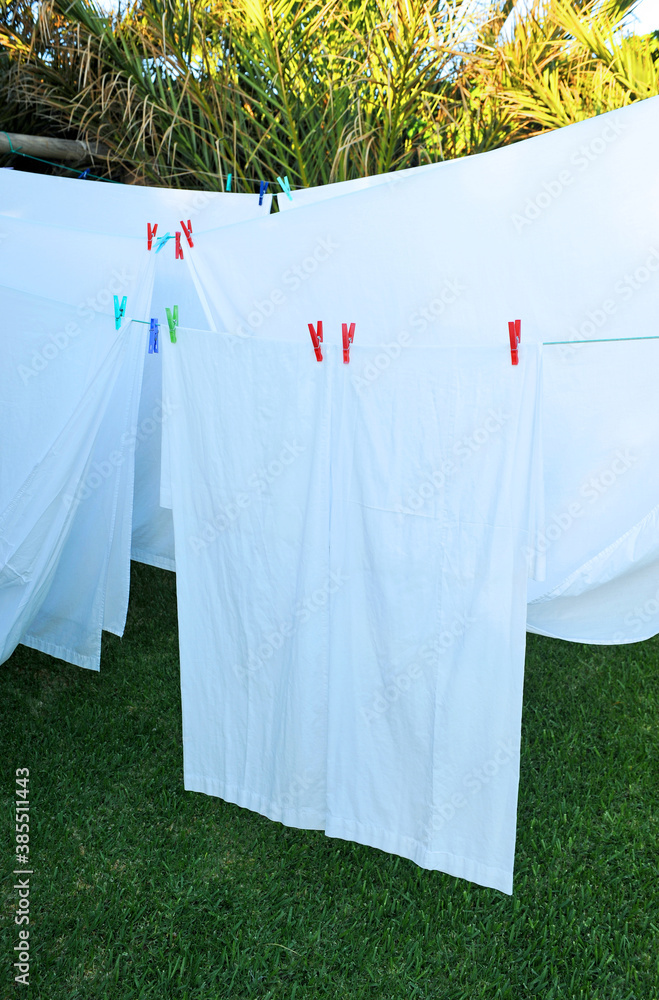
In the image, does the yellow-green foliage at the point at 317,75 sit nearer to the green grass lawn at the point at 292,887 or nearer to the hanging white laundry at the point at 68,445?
the hanging white laundry at the point at 68,445

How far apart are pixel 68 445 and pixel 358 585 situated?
2.84 feet

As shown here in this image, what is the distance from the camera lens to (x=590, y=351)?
1818mm

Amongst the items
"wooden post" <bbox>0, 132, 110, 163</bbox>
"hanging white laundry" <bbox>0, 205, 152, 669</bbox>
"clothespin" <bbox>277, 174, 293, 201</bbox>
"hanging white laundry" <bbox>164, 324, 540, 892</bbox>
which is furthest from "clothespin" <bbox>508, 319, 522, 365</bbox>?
"wooden post" <bbox>0, 132, 110, 163</bbox>

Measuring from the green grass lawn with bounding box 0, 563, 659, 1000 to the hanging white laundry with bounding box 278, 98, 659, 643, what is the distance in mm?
676

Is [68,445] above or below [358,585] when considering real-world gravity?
above

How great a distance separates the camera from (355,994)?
5.64ft

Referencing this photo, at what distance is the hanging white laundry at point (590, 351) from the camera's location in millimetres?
1759

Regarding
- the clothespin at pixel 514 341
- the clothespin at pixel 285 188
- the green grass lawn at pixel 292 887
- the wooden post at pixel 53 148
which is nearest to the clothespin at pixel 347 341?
the clothespin at pixel 514 341

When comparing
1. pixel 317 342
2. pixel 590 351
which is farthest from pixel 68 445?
pixel 590 351

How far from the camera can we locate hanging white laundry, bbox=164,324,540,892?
1563 millimetres

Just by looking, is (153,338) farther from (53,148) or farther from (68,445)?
(53,148)

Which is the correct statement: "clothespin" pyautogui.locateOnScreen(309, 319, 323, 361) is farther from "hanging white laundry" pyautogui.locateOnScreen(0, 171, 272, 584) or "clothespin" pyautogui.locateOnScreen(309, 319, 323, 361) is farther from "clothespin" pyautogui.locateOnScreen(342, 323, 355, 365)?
"hanging white laundry" pyautogui.locateOnScreen(0, 171, 272, 584)

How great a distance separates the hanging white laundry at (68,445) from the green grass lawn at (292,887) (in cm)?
44

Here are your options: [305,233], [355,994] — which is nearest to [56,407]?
[305,233]
